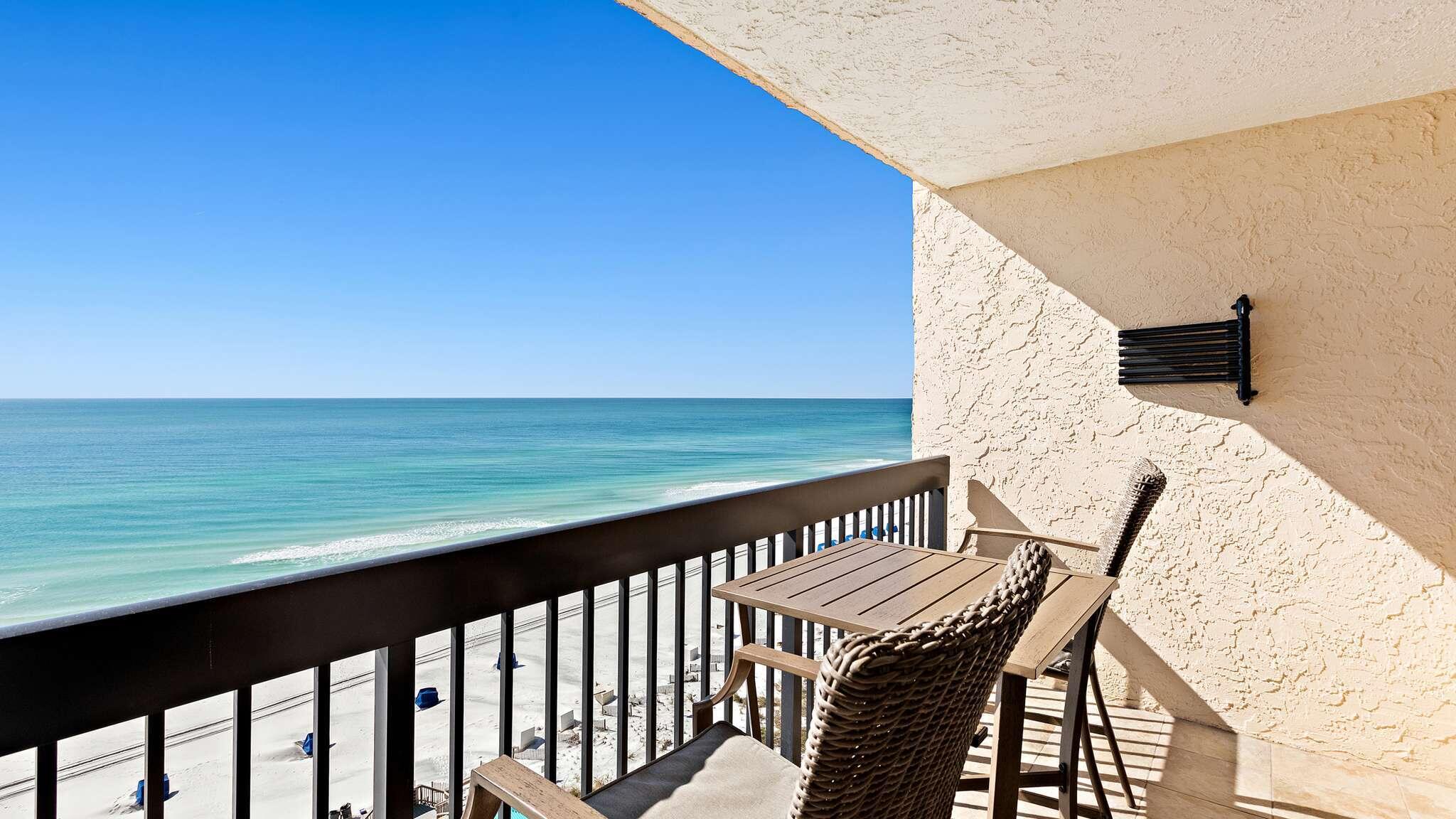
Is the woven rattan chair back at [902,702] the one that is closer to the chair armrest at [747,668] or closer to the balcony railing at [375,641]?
the chair armrest at [747,668]

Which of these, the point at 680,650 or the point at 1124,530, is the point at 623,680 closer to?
the point at 680,650

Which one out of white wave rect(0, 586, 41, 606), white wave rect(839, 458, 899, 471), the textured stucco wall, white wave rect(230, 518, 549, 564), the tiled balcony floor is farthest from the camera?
A: white wave rect(839, 458, 899, 471)

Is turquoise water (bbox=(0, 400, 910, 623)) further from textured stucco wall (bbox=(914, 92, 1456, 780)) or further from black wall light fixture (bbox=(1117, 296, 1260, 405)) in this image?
black wall light fixture (bbox=(1117, 296, 1260, 405))

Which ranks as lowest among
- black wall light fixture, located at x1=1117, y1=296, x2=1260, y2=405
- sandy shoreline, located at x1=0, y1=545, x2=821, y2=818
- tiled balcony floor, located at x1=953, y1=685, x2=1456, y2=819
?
sandy shoreline, located at x1=0, y1=545, x2=821, y2=818

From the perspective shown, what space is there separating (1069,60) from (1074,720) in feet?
6.05

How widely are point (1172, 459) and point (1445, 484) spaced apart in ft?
2.48

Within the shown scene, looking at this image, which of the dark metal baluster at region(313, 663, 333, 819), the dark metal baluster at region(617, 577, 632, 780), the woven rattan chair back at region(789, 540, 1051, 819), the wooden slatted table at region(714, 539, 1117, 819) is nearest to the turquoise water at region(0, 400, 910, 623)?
the dark metal baluster at region(617, 577, 632, 780)

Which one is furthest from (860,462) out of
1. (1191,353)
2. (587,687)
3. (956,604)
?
(587,687)

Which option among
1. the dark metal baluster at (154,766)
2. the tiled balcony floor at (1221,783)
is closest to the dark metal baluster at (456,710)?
the dark metal baluster at (154,766)

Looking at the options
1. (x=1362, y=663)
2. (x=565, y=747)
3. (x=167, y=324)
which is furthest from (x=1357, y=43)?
(x=167, y=324)

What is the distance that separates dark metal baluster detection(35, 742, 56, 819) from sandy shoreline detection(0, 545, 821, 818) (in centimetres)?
245

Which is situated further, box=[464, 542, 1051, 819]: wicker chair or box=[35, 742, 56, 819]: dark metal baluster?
box=[35, 742, 56, 819]: dark metal baluster

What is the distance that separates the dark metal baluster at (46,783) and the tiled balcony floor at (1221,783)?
7.04 feet

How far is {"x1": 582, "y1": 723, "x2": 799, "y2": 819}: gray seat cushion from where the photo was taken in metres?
1.21
